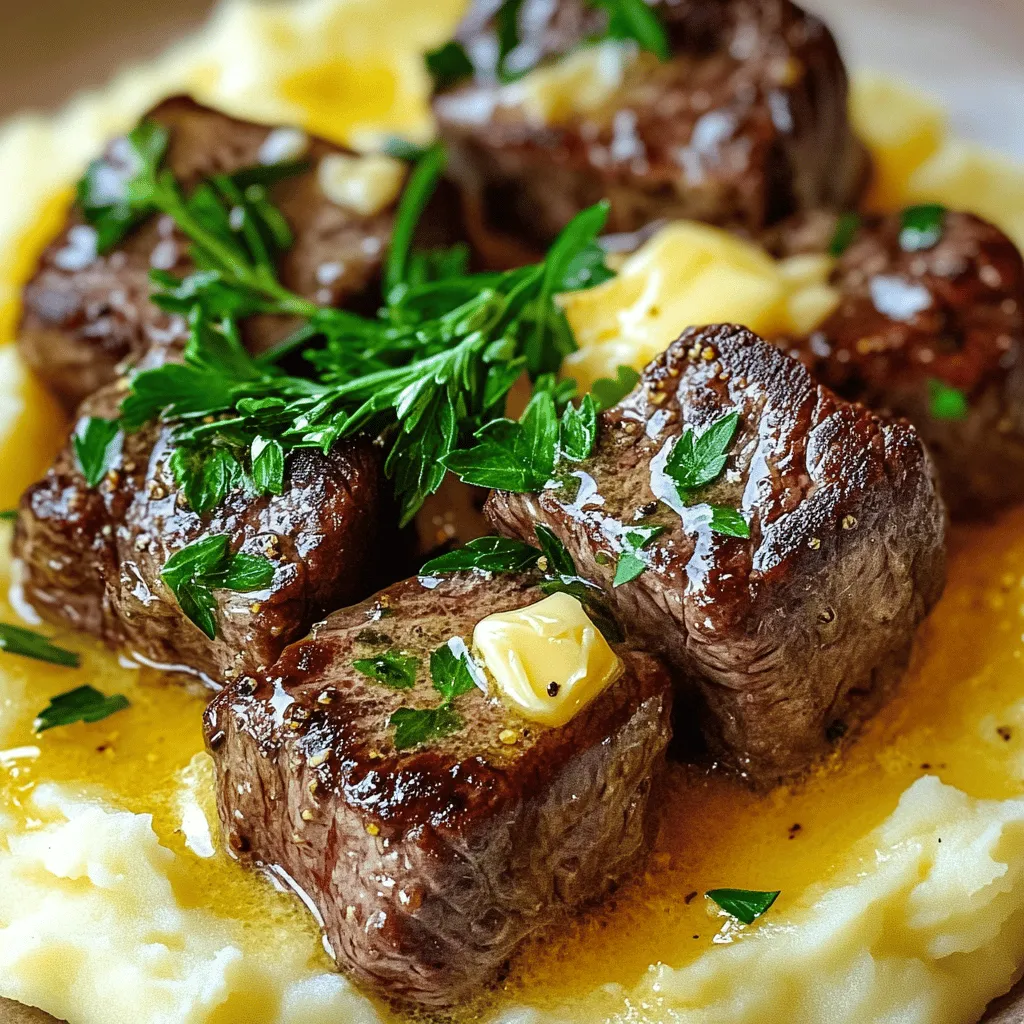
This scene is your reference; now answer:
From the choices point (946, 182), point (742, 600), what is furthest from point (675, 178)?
point (742, 600)

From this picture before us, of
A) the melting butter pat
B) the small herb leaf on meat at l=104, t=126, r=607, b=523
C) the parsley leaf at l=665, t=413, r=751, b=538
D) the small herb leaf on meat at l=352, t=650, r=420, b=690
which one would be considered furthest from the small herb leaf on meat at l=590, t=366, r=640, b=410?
the small herb leaf on meat at l=352, t=650, r=420, b=690

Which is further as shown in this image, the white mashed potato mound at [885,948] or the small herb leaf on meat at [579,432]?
the small herb leaf on meat at [579,432]

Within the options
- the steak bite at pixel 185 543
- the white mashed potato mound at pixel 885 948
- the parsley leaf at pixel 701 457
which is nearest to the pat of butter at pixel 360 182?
the steak bite at pixel 185 543

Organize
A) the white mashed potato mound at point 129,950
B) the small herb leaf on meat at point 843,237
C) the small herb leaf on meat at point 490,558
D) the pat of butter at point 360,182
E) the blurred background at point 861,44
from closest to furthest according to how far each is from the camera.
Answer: the white mashed potato mound at point 129,950
the small herb leaf on meat at point 490,558
the small herb leaf on meat at point 843,237
the pat of butter at point 360,182
the blurred background at point 861,44

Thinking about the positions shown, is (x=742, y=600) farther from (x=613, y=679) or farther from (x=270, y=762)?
(x=270, y=762)

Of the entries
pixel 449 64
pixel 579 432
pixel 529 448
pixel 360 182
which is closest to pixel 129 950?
pixel 529 448

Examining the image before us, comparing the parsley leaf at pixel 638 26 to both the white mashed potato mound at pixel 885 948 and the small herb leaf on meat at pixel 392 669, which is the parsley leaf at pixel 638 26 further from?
the white mashed potato mound at pixel 885 948
